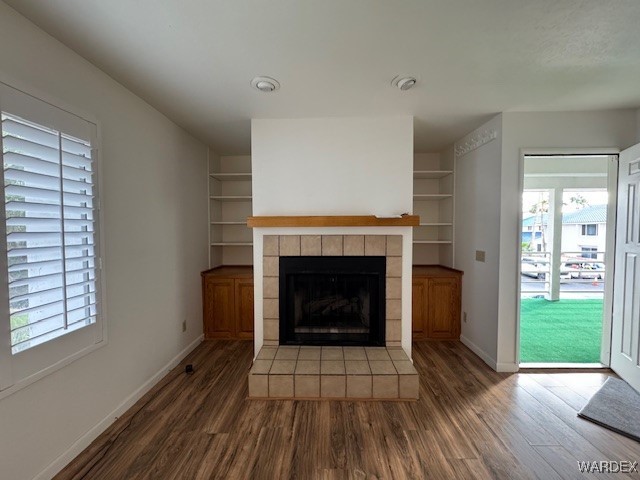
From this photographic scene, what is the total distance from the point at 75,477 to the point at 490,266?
11.1 feet

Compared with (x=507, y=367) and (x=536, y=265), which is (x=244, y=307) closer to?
(x=507, y=367)

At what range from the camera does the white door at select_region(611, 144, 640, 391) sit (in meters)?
2.14

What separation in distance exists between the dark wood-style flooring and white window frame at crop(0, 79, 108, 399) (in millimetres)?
626

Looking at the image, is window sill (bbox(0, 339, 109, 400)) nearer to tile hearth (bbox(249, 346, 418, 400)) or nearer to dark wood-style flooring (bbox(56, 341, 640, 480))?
dark wood-style flooring (bbox(56, 341, 640, 480))

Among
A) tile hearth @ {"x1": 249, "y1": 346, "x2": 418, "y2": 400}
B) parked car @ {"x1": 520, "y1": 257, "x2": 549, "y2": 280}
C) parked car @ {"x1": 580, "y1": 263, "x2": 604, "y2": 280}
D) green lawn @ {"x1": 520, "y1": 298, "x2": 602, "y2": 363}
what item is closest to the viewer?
tile hearth @ {"x1": 249, "y1": 346, "x2": 418, "y2": 400}

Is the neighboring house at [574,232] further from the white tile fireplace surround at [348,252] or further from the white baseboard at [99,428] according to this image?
the white baseboard at [99,428]

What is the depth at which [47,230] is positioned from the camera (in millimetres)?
1388

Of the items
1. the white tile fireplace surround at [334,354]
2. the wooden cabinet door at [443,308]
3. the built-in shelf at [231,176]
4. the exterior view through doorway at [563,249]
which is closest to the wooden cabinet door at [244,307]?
the white tile fireplace surround at [334,354]

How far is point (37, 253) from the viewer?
4.40ft

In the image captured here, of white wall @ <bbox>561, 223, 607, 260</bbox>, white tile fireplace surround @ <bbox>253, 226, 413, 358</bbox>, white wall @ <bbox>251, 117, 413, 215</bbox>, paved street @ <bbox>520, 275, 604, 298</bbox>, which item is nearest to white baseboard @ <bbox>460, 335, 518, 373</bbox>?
white tile fireplace surround @ <bbox>253, 226, 413, 358</bbox>

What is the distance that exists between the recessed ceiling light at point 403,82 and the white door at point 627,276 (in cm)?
198

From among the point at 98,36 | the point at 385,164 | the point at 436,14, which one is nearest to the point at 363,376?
the point at 385,164

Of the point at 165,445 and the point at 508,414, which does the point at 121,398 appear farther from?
the point at 508,414

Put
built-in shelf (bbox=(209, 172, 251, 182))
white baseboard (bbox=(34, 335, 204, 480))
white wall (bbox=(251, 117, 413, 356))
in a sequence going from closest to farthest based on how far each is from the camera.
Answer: white baseboard (bbox=(34, 335, 204, 480)), white wall (bbox=(251, 117, 413, 356)), built-in shelf (bbox=(209, 172, 251, 182))
